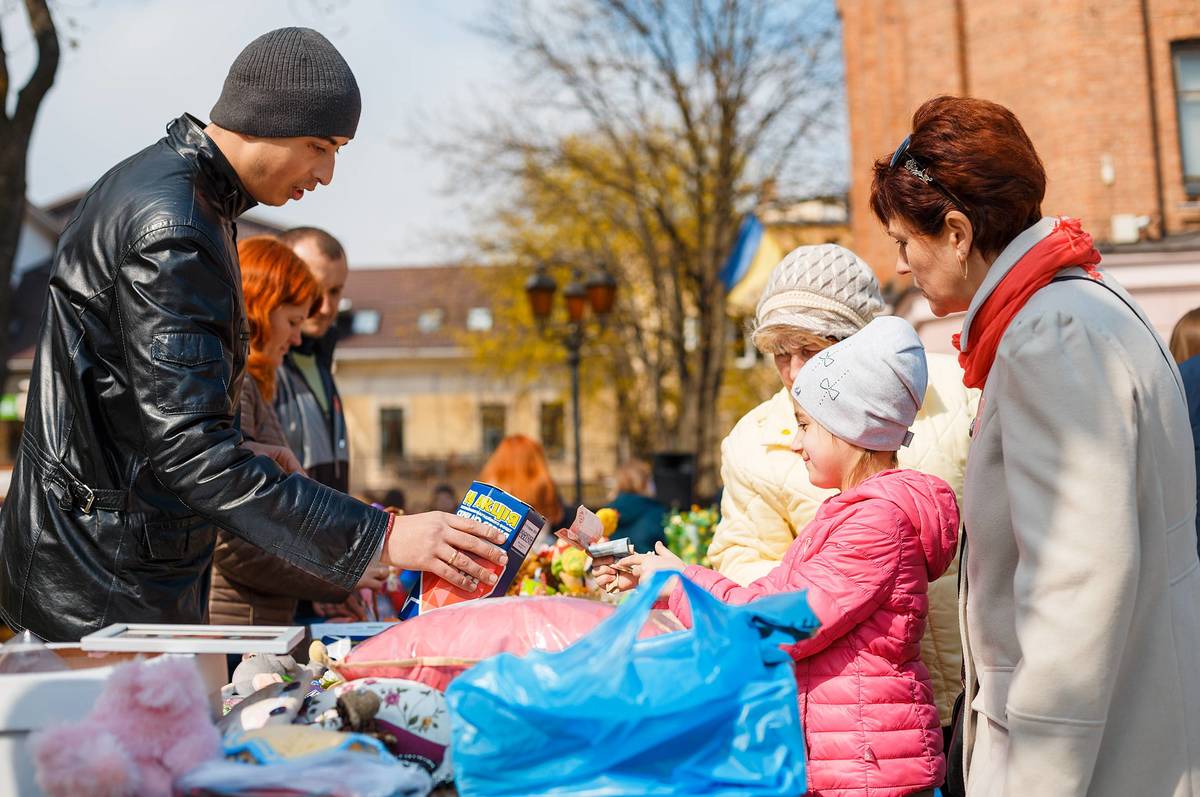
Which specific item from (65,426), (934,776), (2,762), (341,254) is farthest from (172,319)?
(341,254)

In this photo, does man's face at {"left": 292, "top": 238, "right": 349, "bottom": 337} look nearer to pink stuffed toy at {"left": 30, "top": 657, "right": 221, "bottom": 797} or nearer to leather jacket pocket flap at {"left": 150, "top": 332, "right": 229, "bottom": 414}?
leather jacket pocket flap at {"left": 150, "top": 332, "right": 229, "bottom": 414}

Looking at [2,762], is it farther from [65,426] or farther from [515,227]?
[515,227]

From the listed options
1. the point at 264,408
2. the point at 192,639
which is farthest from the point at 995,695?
the point at 264,408

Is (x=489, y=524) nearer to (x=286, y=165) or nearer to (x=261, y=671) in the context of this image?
(x=261, y=671)

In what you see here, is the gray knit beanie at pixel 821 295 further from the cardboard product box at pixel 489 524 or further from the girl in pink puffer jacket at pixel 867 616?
the cardboard product box at pixel 489 524

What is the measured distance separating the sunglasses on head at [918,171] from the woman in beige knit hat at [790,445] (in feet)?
2.55

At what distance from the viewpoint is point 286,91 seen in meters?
2.54

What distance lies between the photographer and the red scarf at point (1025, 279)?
2.21 meters

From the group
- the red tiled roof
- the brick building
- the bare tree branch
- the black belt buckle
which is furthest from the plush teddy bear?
the red tiled roof

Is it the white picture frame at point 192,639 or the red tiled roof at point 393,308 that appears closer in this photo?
the white picture frame at point 192,639

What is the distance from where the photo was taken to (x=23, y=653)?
6.01ft

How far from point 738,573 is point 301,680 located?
4.52 ft

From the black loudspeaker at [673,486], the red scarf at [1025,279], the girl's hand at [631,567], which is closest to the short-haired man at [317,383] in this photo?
the girl's hand at [631,567]

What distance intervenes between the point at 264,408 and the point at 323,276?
1.11 metres
